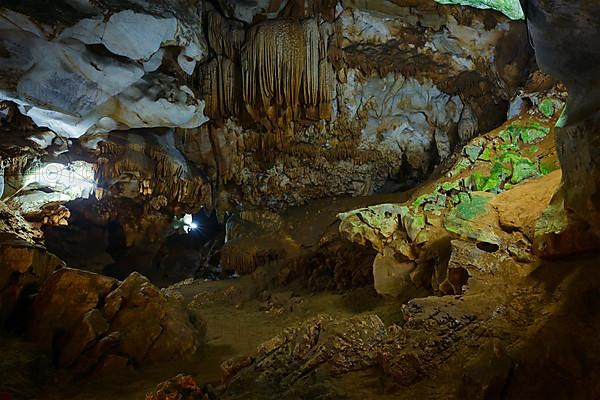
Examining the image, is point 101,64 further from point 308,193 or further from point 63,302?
point 308,193

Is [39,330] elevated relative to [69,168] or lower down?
lower down

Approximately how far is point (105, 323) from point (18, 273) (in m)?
1.40

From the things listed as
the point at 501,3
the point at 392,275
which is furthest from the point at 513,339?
the point at 501,3

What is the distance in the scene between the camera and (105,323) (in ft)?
17.6

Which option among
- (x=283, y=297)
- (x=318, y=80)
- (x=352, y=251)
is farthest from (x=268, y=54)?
(x=283, y=297)

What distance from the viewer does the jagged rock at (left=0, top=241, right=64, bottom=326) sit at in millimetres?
5352

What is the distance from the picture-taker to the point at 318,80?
865cm

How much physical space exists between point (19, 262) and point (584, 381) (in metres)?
6.24

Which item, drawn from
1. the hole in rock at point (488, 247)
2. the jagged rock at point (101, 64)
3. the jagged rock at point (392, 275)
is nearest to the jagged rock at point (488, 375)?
the hole in rock at point (488, 247)

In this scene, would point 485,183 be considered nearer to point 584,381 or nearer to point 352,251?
point 352,251

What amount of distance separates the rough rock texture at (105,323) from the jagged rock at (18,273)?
1.03 feet

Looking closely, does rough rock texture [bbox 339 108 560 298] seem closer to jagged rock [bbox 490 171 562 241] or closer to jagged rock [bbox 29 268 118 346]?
jagged rock [bbox 490 171 562 241]

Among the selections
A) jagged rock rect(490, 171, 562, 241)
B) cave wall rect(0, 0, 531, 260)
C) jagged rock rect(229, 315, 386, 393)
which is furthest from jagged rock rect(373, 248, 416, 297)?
cave wall rect(0, 0, 531, 260)

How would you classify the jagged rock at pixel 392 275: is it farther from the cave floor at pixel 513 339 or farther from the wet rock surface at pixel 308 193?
the cave floor at pixel 513 339
